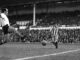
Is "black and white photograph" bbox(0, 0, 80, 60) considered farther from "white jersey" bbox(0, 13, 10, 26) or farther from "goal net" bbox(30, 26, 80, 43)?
"white jersey" bbox(0, 13, 10, 26)

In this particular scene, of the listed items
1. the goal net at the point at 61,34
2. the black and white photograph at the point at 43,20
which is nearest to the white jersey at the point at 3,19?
the black and white photograph at the point at 43,20

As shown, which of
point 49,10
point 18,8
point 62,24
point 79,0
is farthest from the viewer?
point 18,8

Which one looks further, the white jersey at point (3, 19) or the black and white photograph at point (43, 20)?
the black and white photograph at point (43, 20)

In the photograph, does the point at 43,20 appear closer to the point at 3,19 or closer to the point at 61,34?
the point at 61,34

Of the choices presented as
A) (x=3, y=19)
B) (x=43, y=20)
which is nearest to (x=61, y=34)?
(x=43, y=20)

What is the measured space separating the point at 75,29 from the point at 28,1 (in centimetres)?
1184

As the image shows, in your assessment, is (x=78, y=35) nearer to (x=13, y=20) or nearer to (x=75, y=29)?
(x=75, y=29)

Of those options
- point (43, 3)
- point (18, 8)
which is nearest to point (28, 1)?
point (43, 3)

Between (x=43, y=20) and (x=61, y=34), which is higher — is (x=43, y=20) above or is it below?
above

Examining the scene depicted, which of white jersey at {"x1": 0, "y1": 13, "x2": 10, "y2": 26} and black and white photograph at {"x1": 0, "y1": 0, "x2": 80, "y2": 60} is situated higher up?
white jersey at {"x1": 0, "y1": 13, "x2": 10, "y2": 26}

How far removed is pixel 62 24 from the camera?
3850 cm

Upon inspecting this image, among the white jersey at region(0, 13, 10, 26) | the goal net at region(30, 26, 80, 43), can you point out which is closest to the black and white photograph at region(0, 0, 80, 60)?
the goal net at region(30, 26, 80, 43)

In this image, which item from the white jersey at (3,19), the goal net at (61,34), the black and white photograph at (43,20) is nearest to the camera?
the white jersey at (3,19)

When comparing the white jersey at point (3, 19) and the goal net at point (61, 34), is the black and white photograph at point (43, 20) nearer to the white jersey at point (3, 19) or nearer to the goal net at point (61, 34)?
the goal net at point (61, 34)
